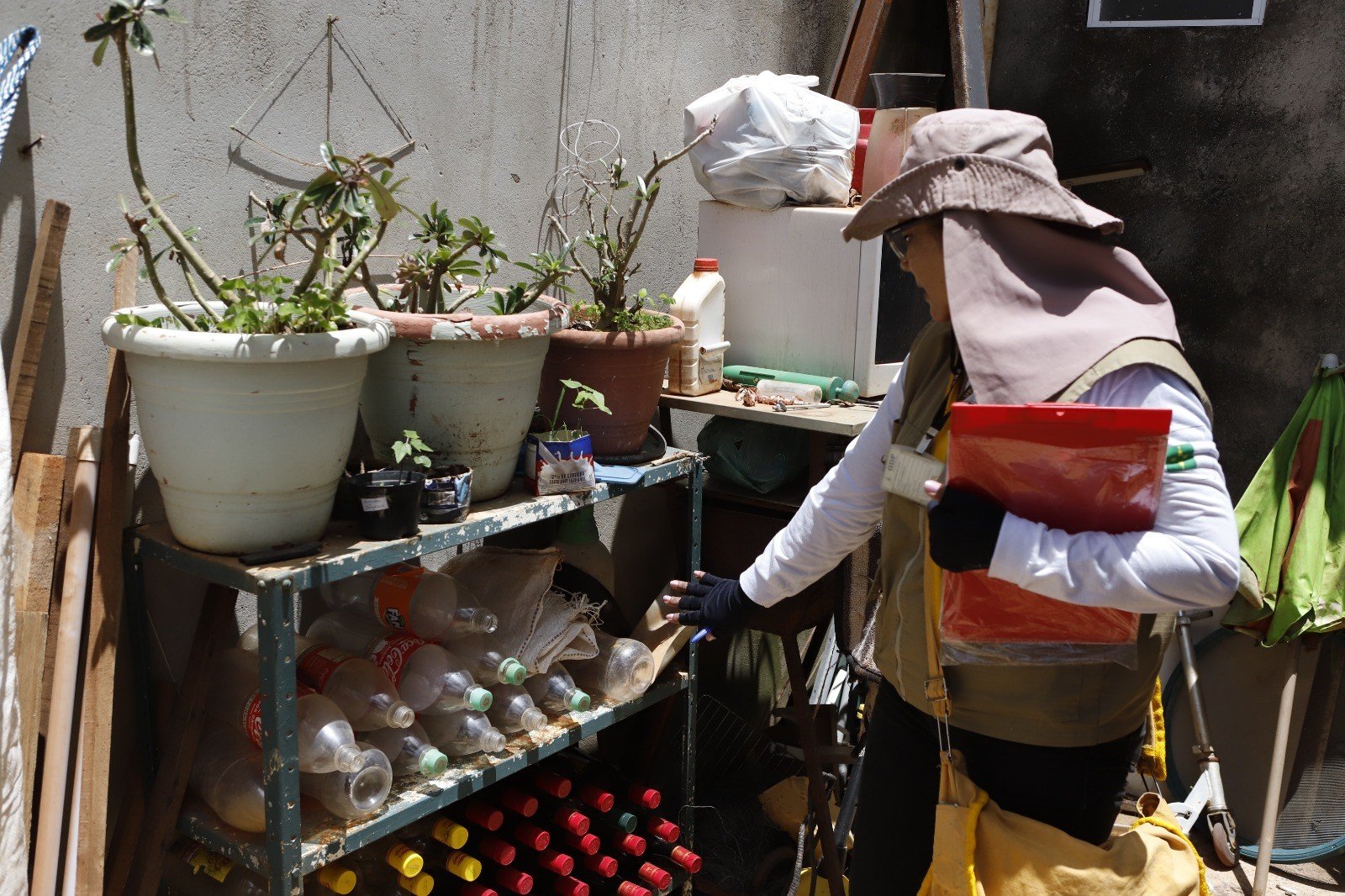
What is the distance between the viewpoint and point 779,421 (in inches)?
108

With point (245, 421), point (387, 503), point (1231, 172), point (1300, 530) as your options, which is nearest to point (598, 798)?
point (387, 503)

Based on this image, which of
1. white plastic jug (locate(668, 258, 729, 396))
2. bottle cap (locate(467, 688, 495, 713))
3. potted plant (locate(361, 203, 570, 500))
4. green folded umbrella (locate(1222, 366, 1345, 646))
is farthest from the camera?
green folded umbrella (locate(1222, 366, 1345, 646))

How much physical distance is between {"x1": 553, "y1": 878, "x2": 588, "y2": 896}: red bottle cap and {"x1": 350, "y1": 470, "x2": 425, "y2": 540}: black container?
966mm

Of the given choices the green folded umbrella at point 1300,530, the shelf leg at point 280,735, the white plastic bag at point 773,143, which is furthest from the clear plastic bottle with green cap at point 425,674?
the green folded umbrella at point 1300,530

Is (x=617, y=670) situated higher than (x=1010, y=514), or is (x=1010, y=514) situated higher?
(x=1010, y=514)

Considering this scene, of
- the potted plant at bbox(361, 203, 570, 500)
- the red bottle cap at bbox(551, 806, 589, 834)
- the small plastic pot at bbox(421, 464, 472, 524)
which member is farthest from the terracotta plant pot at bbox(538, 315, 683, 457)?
the red bottle cap at bbox(551, 806, 589, 834)

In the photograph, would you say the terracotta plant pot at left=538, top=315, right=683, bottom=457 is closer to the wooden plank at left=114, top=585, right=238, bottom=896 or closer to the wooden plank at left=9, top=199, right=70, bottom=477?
the wooden plank at left=114, top=585, right=238, bottom=896

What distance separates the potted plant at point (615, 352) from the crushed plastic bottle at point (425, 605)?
0.44 m

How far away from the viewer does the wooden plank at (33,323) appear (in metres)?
1.87

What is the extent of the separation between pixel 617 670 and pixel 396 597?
57 cm

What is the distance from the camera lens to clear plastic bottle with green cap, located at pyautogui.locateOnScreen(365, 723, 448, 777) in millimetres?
2115

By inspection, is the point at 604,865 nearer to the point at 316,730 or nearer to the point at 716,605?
the point at 716,605

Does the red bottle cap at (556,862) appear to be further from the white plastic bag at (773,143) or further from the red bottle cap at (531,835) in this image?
the white plastic bag at (773,143)

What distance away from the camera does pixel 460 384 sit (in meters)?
2.09
